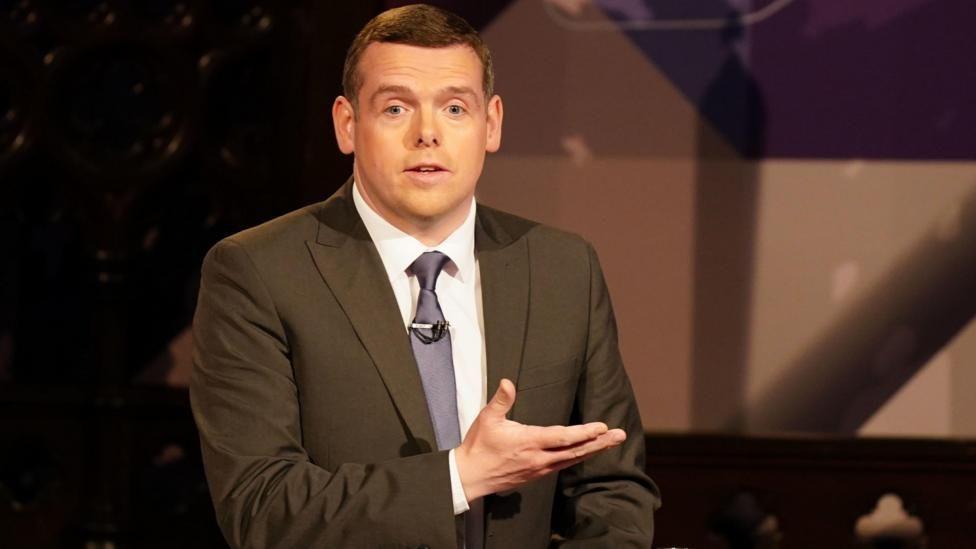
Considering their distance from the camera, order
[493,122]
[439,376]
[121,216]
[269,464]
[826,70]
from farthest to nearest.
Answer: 1. [121,216]
2. [826,70]
3. [493,122]
4. [439,376]
5. [269,464]

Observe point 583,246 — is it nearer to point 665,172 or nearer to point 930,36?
point 665,172

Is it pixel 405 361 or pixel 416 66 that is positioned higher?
pixel 416 66

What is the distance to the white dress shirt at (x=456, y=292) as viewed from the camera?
2.10 metres

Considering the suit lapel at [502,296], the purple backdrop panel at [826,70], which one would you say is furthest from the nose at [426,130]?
the purple backdrop panel at [826,70]

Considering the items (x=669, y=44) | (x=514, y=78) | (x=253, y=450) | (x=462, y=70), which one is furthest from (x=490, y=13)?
(x=253, y=450)

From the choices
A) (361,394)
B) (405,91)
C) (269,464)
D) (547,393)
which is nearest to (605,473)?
(547,393)

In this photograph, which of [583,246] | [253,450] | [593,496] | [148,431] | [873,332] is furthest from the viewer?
[148,431]

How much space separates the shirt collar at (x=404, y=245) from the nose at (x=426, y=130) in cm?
17

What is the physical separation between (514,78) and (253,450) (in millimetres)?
1768

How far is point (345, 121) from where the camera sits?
7.01 feet

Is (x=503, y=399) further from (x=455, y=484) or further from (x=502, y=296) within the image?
(x=502, y=296)

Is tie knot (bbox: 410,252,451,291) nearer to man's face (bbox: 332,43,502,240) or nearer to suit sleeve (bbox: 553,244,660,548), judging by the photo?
man's face (bbox: 332,43,502,240)

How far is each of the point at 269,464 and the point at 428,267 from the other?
369 mm

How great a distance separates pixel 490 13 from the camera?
3.57 metres
